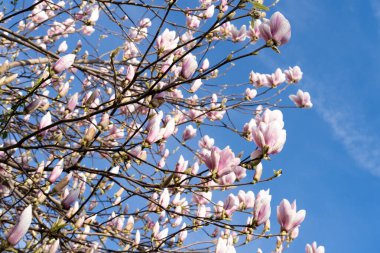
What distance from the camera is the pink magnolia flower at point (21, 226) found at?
161 cm

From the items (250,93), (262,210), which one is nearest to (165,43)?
(262,210)

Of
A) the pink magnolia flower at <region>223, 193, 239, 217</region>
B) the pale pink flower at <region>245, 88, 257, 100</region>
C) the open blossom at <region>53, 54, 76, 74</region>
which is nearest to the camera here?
the open blossom at <region>53, 54, 76, 74</region>

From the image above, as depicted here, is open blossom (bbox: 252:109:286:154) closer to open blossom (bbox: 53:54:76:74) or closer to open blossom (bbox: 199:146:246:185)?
open blossom (bbox: 199:146:246:185)

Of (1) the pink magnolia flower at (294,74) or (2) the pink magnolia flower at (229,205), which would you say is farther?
(1) the pink magnolia flower at (294,74)

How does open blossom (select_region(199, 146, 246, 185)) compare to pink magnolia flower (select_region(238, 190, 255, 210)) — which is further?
pink magnolia flower (select_region(238, 190, 255, 210))

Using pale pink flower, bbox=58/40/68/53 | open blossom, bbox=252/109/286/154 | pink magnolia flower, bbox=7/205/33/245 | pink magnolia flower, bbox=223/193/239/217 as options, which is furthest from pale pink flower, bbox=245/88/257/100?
pink magnolia flower, bbox=7/205/33/245

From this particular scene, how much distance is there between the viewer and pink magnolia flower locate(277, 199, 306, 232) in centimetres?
212

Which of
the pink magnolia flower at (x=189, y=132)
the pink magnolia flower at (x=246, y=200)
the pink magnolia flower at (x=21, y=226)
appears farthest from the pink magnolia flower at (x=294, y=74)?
the pink magnolia flower at (x=21, y=226)

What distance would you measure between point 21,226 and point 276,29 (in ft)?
4.30

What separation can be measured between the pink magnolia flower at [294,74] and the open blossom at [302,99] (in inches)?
13.2

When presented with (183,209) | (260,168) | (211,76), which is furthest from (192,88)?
(260,168)

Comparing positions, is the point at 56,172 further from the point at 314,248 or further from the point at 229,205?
the point at 314,248

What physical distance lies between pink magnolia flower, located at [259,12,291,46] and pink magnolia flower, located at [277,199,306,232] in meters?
0.75

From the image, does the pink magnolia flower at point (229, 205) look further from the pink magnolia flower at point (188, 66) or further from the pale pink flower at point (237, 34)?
the pale pink flower at point (237, 34)
